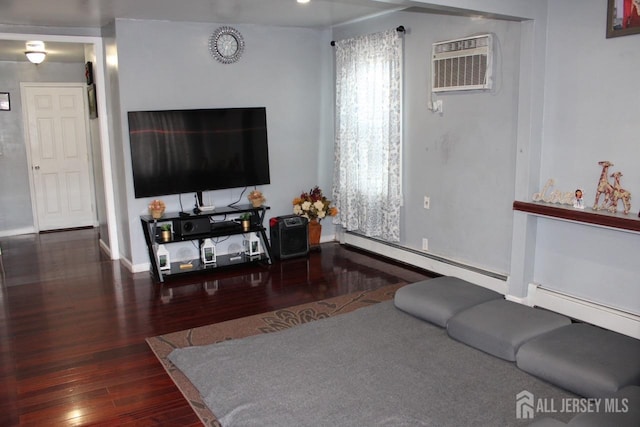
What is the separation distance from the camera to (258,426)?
278cm

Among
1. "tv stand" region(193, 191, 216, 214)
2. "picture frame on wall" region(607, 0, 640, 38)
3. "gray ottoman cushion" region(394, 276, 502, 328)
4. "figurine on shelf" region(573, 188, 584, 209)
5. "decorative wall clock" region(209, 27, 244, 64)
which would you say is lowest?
"gray ottoman cushion" region(394, 276, 502, 328)

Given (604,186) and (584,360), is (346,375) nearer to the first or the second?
(584,360)

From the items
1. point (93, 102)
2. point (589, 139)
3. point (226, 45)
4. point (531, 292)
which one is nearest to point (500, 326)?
point (531, 292)

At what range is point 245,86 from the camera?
6.02m

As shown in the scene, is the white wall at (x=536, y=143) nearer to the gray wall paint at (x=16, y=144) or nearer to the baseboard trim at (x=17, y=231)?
the gray wall paint at (x=16, y=144)

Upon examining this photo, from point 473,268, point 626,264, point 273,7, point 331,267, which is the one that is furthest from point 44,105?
point 626,264

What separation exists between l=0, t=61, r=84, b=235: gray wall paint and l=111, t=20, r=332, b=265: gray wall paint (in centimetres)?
295

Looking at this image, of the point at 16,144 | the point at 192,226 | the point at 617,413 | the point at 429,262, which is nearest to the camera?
the point at 617,413

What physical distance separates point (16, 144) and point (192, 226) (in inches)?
151

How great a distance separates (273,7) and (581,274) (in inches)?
135

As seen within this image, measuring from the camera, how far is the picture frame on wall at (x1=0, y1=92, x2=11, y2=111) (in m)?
7.57

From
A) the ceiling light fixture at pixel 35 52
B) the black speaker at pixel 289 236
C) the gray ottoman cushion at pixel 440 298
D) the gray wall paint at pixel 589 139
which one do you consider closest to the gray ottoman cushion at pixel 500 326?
the gray ottoman cushion at pixel 440 298

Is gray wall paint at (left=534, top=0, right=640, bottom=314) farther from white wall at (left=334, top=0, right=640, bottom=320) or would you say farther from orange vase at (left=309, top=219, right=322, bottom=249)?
orange vase at (left=309, top=219, right=322, bottom=249)

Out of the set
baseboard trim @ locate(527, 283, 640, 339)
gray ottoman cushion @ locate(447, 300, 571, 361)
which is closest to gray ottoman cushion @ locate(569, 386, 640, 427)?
gray ottoman cushion @ locate(447, 300, 571, 361)
